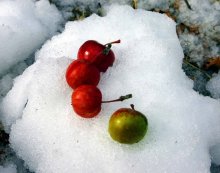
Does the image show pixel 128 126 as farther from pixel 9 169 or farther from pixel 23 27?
pixel 23 27

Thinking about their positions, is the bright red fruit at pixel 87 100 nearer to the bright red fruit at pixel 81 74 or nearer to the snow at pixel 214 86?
the bright red fruit at pixel 81 74

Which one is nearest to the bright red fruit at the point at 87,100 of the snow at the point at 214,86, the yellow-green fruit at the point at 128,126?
the yellow-green fruit at the point at 128,126

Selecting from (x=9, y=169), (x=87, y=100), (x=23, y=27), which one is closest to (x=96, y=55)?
(x=87, y=100)

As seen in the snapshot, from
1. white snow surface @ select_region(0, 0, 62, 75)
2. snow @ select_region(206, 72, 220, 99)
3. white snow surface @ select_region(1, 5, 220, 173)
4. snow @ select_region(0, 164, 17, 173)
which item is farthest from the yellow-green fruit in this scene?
white snow surface @ select_region(0, 0, 62, 75)

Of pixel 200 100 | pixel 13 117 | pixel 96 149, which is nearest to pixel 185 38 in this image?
pixel 200 100

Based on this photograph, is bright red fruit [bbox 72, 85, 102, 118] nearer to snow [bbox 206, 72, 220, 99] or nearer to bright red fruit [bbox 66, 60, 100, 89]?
bright red fruit [bbox 66, 60, 100, 89]

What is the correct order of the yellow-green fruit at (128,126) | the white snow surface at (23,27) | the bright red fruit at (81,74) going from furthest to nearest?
the white snow surface at (23,27) < the bright red fruit at (81,74) < the yellow-green fruit at (128,126)

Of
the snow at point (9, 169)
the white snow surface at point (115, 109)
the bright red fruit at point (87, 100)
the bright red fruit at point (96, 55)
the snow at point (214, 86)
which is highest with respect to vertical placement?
the bright red fruit at point (96, 55)
